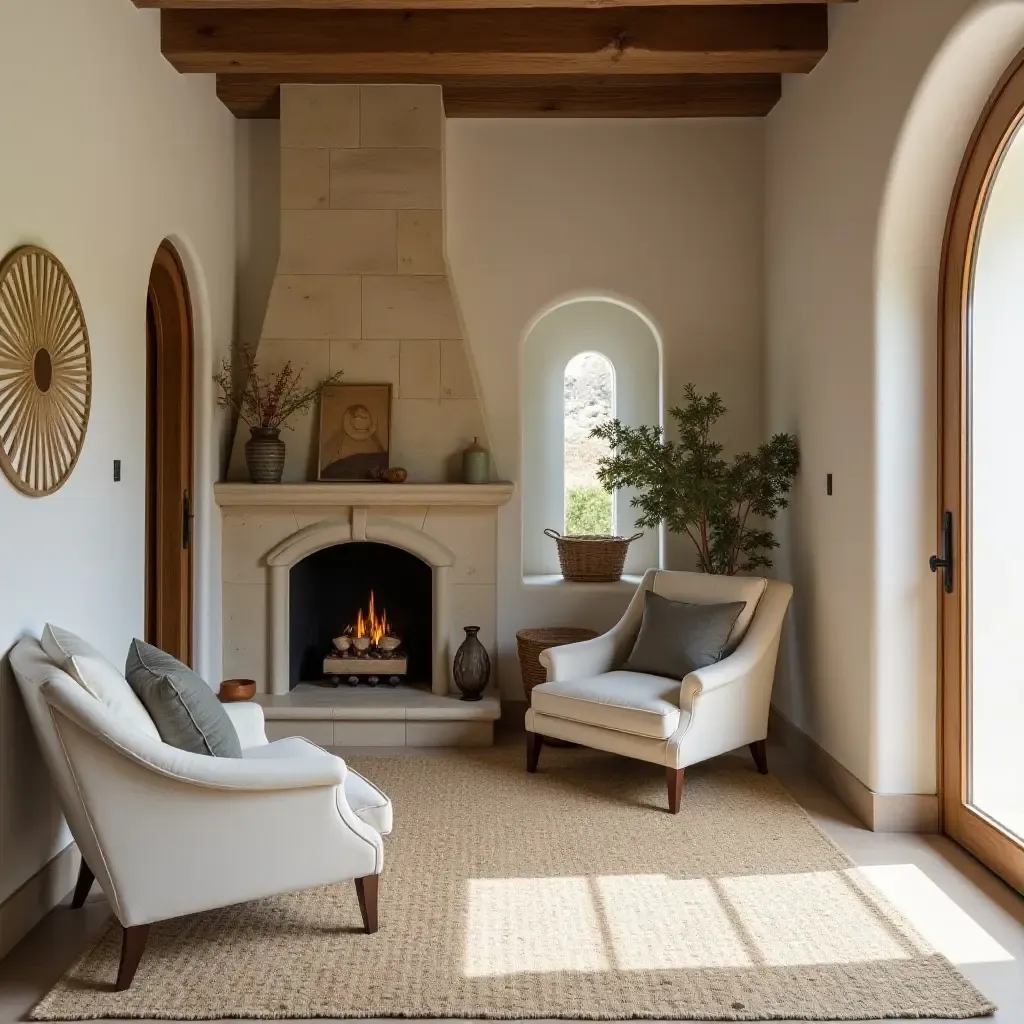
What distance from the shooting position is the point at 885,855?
11.0 feet

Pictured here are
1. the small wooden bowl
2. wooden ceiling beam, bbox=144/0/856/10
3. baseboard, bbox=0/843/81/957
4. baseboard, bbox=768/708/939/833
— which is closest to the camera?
baseboard, bbox=0/843/81/957

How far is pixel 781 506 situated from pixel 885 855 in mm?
1708

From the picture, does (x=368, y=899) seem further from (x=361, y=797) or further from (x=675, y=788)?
(x=675, y=788)

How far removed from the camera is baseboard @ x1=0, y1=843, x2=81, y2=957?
271 cm

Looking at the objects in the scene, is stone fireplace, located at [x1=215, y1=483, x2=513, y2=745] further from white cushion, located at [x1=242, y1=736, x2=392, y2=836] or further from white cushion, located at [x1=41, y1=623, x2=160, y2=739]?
white cushion, located at [x1=41, y1=623, x2=160, y2=739]

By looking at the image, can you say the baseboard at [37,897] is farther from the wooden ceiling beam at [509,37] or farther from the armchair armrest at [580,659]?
the wooden ceiling beam at [509,37]

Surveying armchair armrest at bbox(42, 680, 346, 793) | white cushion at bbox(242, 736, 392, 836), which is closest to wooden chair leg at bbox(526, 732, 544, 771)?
white cushion at bbox(242, 736, 392, 836)

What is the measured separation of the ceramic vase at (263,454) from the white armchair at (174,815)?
7.41 ft

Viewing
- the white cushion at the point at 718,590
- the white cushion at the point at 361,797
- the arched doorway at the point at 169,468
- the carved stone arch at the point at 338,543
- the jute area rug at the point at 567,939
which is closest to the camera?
the jute area rug at the point at 567,939

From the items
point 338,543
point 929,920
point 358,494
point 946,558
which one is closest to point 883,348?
point 946,558

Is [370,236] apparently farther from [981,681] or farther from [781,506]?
[981,681]

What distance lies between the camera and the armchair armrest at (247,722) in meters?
3.27

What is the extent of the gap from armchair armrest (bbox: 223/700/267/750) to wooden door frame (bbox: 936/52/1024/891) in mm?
2286

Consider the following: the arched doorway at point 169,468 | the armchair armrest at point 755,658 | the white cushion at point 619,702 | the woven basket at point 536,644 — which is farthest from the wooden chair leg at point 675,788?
the arched doorway at point 169,468
